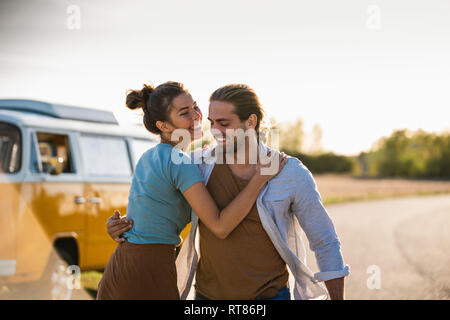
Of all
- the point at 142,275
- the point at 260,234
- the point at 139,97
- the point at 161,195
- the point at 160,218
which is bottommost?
the point at 142,275

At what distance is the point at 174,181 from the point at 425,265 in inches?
351

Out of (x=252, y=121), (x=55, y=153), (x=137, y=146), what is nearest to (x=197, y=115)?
(x=252, y=121)

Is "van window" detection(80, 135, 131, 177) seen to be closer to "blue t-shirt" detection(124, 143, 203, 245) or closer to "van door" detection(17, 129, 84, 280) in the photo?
"van door" detection(17, 129, 84, 280)

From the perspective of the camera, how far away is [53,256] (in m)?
6.32

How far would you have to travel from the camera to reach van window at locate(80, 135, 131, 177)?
6.93 meters

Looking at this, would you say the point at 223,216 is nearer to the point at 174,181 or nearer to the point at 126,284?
Result: the point at 174,181

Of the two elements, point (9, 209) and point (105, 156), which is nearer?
point (9, 209)

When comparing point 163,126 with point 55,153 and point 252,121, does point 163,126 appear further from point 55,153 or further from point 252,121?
point 55,153

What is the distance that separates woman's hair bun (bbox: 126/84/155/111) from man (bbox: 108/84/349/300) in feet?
1.11

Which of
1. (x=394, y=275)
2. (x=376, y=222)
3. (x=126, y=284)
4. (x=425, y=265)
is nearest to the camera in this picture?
(x=126, y=284)

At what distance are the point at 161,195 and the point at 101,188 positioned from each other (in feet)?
14.4

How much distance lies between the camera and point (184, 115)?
9.57 ft

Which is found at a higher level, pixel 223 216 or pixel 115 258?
pixel 223 216

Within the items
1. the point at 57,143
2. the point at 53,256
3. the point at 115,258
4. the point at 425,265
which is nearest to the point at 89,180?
the point at 57,143
